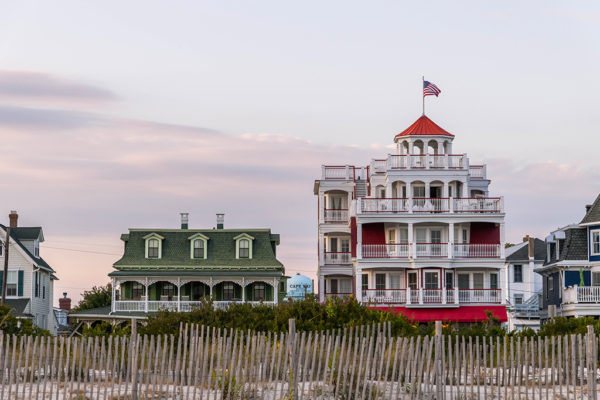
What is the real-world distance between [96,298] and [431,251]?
34101 mm

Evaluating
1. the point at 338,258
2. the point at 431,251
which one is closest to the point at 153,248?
the point at 338,258

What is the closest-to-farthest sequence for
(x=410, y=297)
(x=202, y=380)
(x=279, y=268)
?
(x=202, y=380), (x=410, y=297), (x=279, y=268)

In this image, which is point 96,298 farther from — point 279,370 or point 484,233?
point 279,370

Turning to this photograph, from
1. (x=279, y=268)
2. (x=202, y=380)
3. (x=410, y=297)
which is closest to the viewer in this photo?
(x=202, y=380)

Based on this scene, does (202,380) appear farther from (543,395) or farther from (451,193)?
(451,193)

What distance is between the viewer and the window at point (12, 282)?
6743cm

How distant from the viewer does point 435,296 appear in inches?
2493

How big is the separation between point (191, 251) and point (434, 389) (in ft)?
163

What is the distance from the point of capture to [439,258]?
210 ft

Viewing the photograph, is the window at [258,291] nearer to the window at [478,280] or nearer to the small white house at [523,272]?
the window at [478,280]

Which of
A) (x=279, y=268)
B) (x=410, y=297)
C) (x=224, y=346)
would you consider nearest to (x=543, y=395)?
(x=224, y=346)

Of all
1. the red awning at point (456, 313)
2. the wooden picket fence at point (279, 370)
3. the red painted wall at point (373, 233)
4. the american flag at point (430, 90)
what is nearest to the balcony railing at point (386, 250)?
the red painted wall at point (373, 233)

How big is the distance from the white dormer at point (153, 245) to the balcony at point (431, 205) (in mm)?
14528

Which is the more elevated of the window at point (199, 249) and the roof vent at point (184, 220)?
the roof vent at point (184, 220)
